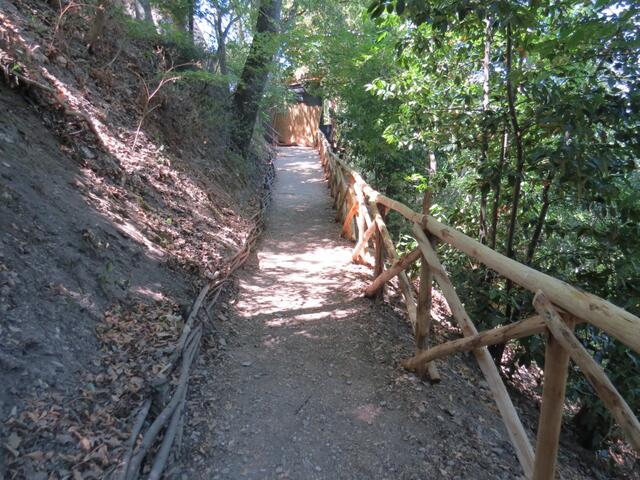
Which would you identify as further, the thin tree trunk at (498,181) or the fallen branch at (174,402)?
the thin tree trunk at (498,181)

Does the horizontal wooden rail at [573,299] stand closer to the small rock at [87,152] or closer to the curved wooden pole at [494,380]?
the curved wooden pole at [494,380]

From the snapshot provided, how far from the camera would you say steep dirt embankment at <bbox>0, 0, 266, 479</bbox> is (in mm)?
2428

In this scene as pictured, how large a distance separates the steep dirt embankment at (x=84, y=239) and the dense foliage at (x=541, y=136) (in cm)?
288

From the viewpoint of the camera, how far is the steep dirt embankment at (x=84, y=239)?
243 centimetres

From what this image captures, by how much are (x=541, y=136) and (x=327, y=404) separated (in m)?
2.93

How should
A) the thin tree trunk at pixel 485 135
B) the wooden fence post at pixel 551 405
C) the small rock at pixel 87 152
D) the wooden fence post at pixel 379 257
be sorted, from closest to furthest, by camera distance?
the wooden fence post at pixel 551 405 → the thin tree trunk at pixel 485 135 → the small rock at pixel 87 152 → the wooden fence post at pixel 379 257

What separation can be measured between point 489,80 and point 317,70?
759 cm

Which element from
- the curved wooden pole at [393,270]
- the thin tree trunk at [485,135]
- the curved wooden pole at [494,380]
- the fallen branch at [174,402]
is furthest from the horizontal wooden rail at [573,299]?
the fallen branch at [174,402]

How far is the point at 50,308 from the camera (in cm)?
293

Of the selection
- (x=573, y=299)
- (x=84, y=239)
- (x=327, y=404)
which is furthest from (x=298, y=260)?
(x=573, y=299)

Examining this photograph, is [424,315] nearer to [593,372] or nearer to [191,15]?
[593,372]

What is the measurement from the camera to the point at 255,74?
34.9 feet

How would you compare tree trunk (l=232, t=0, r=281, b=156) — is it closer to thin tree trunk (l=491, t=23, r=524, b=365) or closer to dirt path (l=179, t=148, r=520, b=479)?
dirt path (l=179, t=148, r=520, b=479)

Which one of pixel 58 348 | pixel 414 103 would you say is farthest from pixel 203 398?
pixel 414 103
